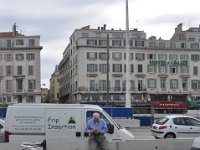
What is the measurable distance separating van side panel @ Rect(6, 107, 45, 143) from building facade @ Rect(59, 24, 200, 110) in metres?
80.7

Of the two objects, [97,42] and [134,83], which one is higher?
[97,42]

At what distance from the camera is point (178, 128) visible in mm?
24953

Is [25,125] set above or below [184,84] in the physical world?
below

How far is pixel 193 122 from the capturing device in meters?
25.2

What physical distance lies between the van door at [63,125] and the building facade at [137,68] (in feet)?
264

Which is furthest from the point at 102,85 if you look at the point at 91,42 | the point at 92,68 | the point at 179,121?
the point at 179,121

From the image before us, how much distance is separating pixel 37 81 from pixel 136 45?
887 inches

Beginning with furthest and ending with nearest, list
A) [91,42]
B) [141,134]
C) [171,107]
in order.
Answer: [91,42] → [171,107] → [141,134]

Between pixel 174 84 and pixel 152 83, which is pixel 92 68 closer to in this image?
pixel 152 83

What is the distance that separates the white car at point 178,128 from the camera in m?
24.9

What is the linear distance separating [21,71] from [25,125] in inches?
3257

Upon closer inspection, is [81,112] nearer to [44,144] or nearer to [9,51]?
[44,144]

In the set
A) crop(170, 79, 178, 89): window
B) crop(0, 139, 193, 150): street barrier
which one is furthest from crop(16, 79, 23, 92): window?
crop(0, 139, 193, 150): street barrier

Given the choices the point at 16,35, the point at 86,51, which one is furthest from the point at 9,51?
the point at 86,51
